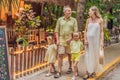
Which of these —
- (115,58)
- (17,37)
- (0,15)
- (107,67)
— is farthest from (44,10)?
(107,67)

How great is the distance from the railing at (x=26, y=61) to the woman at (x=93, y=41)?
171 cm

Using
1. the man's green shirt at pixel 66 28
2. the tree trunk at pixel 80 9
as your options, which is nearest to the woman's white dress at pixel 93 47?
the man's green shirt at pixel 66 28

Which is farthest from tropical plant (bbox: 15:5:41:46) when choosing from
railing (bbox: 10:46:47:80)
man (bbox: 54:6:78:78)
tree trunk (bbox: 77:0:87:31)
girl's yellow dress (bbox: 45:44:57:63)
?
man (bbox: 54:6:78:78)

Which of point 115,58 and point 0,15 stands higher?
point 0,15

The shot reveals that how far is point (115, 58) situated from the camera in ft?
52.6

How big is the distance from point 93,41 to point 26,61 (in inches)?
80.8

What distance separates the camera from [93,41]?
10320 millimetres

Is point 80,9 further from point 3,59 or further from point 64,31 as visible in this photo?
point 3,59

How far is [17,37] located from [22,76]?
6.96 m

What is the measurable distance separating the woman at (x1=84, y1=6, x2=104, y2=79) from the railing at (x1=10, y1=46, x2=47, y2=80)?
1712 mm

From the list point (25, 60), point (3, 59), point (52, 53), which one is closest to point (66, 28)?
point (52, 53)

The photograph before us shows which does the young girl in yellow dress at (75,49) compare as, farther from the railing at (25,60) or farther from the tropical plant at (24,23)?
the tropical plant at (24,23)

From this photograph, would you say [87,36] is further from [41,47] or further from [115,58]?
[115,58]

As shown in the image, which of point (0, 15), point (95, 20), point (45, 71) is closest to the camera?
point (95, 20)
